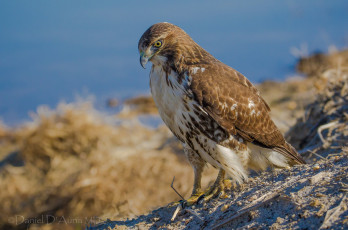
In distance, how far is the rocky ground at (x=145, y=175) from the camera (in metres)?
2.98

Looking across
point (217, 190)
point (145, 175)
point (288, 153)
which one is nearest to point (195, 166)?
point (217, 190)

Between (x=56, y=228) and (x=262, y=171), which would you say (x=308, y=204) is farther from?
(x=56, y=228)

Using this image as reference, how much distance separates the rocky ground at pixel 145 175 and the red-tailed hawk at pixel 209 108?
0.23m

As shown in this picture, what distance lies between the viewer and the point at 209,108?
340cm

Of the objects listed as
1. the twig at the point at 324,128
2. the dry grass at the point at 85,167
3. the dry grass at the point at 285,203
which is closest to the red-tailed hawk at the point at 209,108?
the dry grass at the point at 285,203

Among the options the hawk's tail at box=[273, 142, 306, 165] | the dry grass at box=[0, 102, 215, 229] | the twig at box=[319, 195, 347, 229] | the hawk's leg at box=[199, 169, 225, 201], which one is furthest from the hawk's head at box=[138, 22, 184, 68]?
the dry grass at box=[0, 102, 215, 229]

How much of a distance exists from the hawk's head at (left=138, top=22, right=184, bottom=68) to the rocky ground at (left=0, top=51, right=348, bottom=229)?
1234mm

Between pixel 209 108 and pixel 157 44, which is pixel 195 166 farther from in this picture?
pixel 157 44

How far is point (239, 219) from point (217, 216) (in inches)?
10.6

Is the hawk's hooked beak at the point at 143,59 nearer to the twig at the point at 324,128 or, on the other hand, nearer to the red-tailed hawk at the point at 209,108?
the red-tailed hawk at the point at 209,108

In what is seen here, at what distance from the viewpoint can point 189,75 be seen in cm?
342

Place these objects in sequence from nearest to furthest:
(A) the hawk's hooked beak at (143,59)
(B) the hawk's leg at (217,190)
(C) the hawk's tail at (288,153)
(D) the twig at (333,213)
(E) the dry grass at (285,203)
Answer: (D) the twig at (333,213) < (E) the dry grass at (285,203) < (A) the hawk's hooked beak at (143,59) < (B) the hawk's leg at (217,190) < (C) the hawk's tail at (288,153)

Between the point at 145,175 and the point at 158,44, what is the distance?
126 inches

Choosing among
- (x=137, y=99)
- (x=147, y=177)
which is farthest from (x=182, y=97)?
A: (x=137, y=99)
